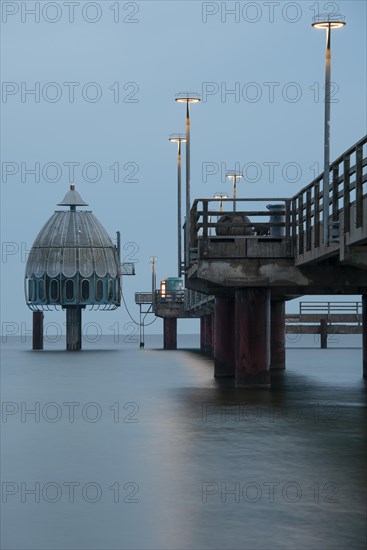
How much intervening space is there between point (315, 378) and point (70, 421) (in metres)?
24.7

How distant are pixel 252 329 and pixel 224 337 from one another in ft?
28.8

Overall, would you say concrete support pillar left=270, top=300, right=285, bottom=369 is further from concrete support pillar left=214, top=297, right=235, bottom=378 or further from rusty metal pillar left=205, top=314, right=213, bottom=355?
rusty metal pillar left=205, top=314, right=213, bottom=355

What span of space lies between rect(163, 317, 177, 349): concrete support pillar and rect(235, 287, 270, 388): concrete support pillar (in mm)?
81991

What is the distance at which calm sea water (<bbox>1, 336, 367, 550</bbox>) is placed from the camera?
48.1 ft

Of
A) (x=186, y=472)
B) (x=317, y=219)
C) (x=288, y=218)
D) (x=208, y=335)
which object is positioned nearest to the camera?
(x=186, y=472)

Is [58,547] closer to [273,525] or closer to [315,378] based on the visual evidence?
[273,525]

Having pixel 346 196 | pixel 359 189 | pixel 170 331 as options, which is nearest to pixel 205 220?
pixel 346 196

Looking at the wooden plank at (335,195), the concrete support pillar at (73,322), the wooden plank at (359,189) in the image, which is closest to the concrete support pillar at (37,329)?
the concrete support pillar at (73,322)

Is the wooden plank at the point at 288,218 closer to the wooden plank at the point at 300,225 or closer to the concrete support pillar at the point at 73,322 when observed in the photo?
the wooden plank at the point at 300,225

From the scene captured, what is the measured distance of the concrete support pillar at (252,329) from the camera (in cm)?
3994

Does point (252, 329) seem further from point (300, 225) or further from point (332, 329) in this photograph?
point (332, 329)

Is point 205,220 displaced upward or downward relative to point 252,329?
upward

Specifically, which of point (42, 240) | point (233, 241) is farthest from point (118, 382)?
point (42, 240)

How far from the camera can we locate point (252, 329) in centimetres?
3994
